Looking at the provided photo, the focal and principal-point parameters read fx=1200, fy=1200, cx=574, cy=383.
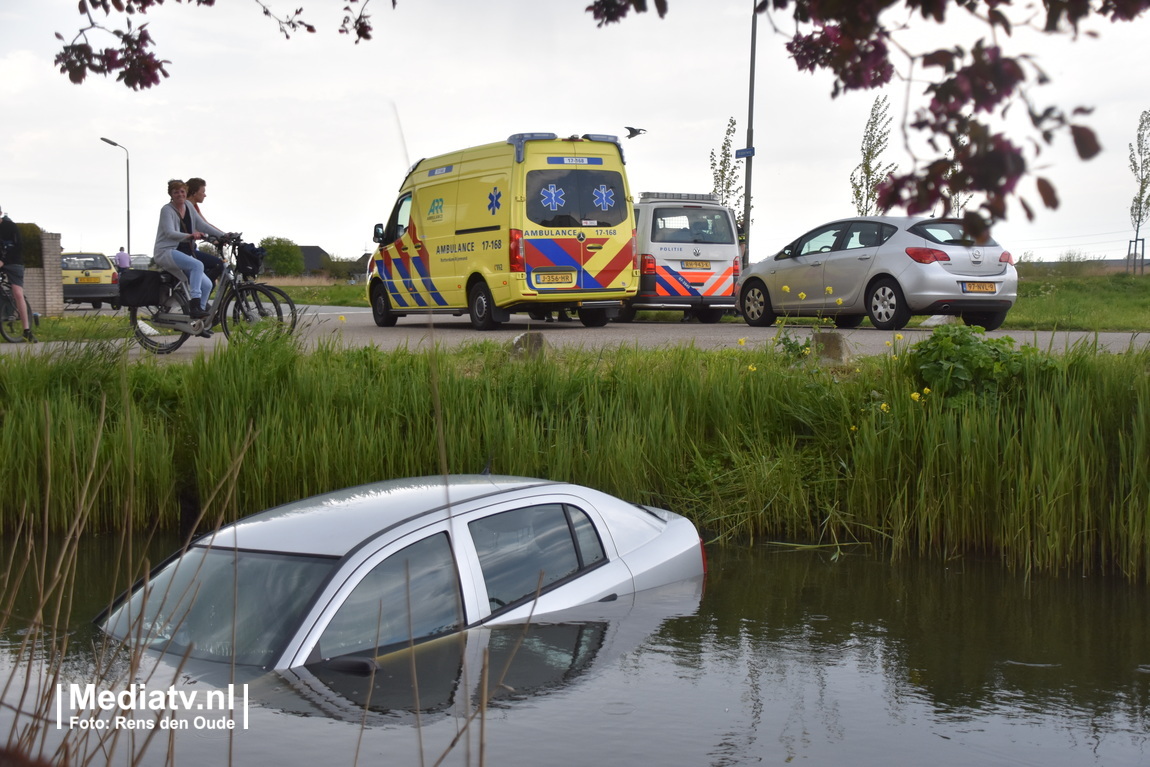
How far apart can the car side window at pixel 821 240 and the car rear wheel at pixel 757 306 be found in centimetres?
102

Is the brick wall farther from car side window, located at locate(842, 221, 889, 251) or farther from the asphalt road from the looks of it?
car side window, located at locate(842, 221, 889, 251)

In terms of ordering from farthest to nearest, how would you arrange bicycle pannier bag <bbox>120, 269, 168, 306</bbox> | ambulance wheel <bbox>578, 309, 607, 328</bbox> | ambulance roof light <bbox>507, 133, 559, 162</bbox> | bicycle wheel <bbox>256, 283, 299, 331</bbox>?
ambulance wheel <bbox>578, 309, 607, 328</bbox> → ambulance roof light <bbox>507, 133, 559, 162</bbox> → bicycle pannier bag <bbox>120, 269, 168, 306</bbox> → bicycle wheel <bbox>256, 283, 299, 331</bbox>

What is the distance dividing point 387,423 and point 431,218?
9.56 m

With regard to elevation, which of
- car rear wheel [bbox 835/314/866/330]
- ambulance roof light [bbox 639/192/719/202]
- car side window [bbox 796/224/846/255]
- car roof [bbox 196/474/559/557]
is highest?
ambulance roof light [bbox 639/192/719/202]

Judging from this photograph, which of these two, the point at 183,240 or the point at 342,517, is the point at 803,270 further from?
the point at 342,517

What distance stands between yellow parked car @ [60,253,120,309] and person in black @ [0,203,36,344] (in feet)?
59.8

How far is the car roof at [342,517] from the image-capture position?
4.72 m

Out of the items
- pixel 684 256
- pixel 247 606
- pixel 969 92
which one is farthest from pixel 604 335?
pixel 969 92

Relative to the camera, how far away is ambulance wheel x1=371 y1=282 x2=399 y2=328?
1989 cm

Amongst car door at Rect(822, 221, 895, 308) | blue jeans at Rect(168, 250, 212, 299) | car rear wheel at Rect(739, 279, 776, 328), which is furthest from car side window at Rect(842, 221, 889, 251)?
blue jeans at Rect(168, 250, 212, 299)

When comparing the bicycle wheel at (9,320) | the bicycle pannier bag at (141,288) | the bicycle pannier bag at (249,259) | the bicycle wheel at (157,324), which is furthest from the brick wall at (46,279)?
the bicycle pannier bag at (249,259)

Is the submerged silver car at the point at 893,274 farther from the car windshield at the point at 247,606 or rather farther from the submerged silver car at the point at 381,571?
the car windshield at the point at 247,606

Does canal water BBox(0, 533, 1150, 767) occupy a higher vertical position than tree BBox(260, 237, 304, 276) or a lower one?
lower

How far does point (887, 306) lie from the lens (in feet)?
53.0
